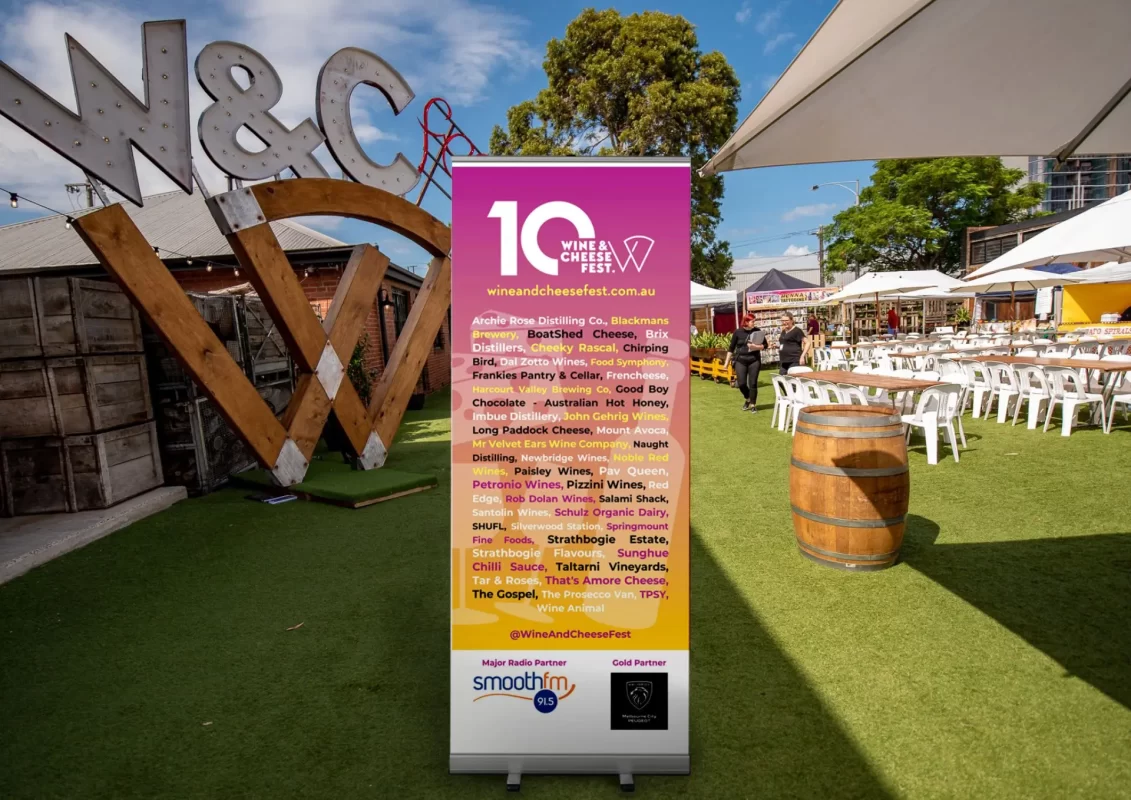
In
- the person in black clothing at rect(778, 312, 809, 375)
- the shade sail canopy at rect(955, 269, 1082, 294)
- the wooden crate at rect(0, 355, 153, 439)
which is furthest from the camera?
the shade sail canopy at rect(955, 269, 1082, 294)

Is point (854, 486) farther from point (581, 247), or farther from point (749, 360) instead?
point (749, 360)

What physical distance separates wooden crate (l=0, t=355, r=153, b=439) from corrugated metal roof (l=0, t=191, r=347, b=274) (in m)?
5.34

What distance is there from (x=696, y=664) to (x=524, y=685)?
1.15 meters

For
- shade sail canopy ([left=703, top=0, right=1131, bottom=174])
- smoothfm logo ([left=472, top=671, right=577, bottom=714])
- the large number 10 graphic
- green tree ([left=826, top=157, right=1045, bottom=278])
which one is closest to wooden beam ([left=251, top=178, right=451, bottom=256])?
the large number 10 graphic

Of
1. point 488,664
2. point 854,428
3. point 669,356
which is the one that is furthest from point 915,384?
point 488,664

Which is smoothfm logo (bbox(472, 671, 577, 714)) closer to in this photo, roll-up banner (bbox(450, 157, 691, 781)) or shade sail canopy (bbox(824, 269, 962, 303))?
roll-up banner (bbox(450, 157, 691, 781))

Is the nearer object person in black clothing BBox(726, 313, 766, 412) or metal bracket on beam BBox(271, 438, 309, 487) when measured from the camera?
metal bracket on beam BBox(271, 438, 309, 487)

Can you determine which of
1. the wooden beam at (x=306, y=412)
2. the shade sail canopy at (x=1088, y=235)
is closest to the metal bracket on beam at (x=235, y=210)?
the wooden beam at (x=306, y=412)

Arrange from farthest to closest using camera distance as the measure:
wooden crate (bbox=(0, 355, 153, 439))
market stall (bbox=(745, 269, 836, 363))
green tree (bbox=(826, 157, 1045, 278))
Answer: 1. green tree (bbox=(826, 157, 1045, 278))
2. market stall (bbox=(745, 269, 836, 363))
3. wooden crate (bbox=(0, 355, 153, 439))

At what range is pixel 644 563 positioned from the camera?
7.32 ft

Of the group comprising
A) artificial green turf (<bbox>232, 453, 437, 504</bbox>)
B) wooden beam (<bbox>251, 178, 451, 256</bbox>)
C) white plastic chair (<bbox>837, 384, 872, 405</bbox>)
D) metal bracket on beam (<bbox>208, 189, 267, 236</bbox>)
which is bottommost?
artificial green turf (<bbox>232, 453, 437, 504</bbox>)

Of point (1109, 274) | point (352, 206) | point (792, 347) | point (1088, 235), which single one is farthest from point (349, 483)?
point (1109, 274)

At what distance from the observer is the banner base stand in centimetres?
226

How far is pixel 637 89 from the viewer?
70.5 feet
